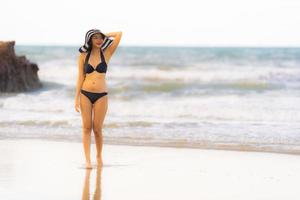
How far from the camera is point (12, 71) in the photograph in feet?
63.3

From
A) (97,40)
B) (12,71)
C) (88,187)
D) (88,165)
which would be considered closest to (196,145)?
(88,165)

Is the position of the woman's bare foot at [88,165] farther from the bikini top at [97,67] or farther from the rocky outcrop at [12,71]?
the rocky outcrop at [12,71]

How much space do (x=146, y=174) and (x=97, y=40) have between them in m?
1.58

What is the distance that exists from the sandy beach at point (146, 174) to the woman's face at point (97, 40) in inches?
56.1

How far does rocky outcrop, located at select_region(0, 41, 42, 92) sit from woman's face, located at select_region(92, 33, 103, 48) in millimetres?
11131

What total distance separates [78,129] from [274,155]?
4.05m

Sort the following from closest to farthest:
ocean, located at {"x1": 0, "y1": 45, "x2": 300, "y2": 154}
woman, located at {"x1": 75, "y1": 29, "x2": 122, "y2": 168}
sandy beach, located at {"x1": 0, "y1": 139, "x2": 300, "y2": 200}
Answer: sandy beach, located at {"x1": 0, "y1": 139, "x2": 300, "y2": 200}
woman, located at {"x1": 75, "y1": 29, "x2": 122, "y2": 168}
ocean, located at {"x1": 0, "y1": 45, "x2": 300, "y2": 154}

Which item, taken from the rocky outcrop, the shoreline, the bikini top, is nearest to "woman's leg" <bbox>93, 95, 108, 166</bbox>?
the bikini top

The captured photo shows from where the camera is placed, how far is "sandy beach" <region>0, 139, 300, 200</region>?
699 centimetres

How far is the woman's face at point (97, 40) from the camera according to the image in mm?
8047

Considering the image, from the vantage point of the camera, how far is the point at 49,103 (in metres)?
16.9

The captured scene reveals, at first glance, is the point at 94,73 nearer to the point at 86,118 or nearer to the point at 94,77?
the point at 94,77

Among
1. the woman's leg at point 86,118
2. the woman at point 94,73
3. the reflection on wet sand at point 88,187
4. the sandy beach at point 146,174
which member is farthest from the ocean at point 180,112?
the reflection on wet sand at point 88,187

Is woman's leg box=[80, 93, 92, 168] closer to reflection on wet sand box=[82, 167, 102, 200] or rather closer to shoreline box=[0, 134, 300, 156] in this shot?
reflection on wet sand box=[82, 167, 102, 200]
